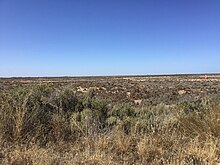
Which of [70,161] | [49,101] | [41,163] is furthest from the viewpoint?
[49,101]

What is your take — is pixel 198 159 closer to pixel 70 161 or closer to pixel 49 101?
pixel 70 161

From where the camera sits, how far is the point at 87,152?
205 inches

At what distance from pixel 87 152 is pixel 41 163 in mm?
882

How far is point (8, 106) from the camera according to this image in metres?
6.42

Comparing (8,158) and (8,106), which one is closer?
(8,158)

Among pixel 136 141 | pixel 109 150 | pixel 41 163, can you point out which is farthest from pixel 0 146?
pixel 136 141

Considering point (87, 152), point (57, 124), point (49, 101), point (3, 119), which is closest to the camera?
point (87, 152)

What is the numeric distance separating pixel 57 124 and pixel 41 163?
7.25ft

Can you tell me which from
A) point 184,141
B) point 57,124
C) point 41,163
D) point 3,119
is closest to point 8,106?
point 3,119

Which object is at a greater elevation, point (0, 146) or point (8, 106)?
Result: point (8, 106)

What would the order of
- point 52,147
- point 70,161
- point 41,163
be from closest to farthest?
point 41,163
point 70,161
point 52,147

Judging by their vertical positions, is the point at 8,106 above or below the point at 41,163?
above

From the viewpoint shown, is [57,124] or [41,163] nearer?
[41,163]

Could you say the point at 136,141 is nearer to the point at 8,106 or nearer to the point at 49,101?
the point at 8,106
